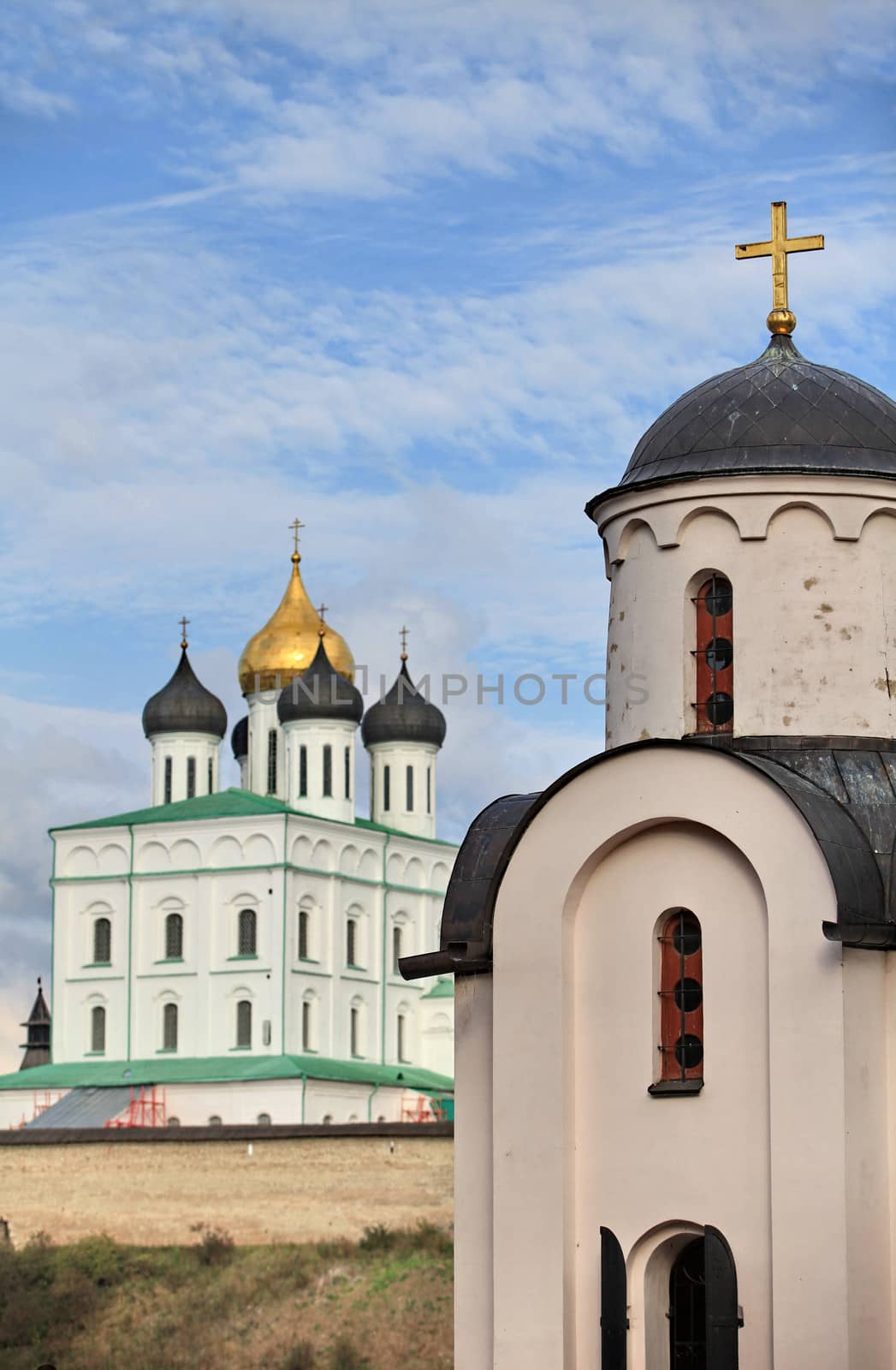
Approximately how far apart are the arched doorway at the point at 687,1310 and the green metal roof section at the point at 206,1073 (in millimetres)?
39217

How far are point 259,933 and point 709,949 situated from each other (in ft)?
138

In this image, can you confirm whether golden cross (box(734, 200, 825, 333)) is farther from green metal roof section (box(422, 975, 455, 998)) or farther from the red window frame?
green metal roof section (box(422, 975, 455, 998))

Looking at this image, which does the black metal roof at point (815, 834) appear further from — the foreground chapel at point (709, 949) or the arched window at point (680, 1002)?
the arched window at point (680, 1002)

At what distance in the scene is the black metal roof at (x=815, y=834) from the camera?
1241 centimetres

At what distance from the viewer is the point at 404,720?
59688mm

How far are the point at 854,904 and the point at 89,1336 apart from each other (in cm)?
2715

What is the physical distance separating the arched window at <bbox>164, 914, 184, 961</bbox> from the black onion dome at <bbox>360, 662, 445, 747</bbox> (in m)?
7.35

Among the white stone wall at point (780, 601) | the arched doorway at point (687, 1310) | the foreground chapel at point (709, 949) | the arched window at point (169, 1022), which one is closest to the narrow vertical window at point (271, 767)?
the arched window at point (169, 1022)

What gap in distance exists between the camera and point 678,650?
13.9m

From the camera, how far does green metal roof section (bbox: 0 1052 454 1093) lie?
52.3 meters

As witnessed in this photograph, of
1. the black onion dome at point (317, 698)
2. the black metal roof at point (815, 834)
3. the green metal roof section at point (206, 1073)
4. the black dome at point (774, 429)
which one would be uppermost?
the black onion dome at point (317, 698)

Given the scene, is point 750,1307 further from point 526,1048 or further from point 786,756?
point 786,756

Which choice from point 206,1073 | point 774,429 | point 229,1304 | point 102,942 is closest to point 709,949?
point 774,429

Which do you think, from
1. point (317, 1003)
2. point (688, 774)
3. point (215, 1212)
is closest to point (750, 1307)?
point (688, 774)
